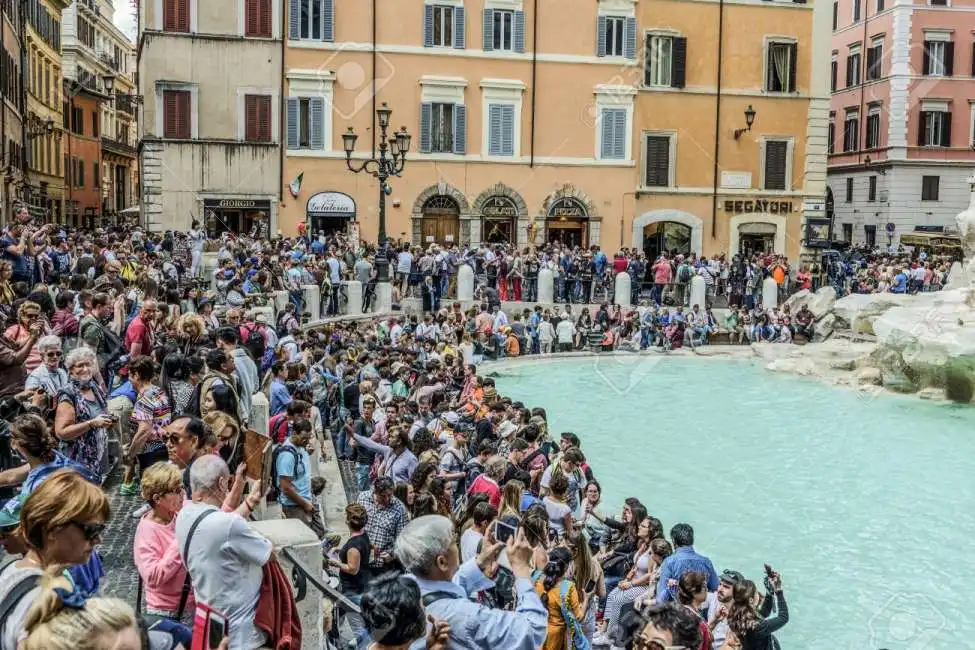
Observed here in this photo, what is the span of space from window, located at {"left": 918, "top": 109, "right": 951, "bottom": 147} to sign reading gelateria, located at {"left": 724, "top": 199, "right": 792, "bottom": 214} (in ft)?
38.4

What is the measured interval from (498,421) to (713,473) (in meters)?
4.19

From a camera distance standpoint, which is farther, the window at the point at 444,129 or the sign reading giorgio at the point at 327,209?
the window at the point at 444,129

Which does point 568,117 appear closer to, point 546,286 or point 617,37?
point 617,37

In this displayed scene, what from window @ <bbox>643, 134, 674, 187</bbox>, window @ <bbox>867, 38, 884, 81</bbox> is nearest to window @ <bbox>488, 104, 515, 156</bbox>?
window @ <bbox>643, 134, 674, 187</bbox>

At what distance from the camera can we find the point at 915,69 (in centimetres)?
4338

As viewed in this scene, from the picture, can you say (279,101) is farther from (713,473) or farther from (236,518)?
(236,518)

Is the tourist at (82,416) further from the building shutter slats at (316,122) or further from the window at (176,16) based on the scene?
the window at (176,16)

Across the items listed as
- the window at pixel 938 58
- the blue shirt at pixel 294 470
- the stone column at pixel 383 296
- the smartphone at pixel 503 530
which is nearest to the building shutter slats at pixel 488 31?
the stone column at pixel 383 296

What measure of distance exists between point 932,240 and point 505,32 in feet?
50.0

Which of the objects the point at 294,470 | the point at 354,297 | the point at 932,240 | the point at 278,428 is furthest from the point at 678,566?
the point at 932,240

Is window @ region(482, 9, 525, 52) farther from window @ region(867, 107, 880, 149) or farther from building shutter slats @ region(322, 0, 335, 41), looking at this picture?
window @ region(867, 107, 880, 149)

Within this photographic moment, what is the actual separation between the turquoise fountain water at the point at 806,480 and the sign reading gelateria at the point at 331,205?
1050 centimetres

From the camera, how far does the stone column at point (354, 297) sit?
2286 centimetres

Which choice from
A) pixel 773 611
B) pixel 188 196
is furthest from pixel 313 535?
pixel 188 196
